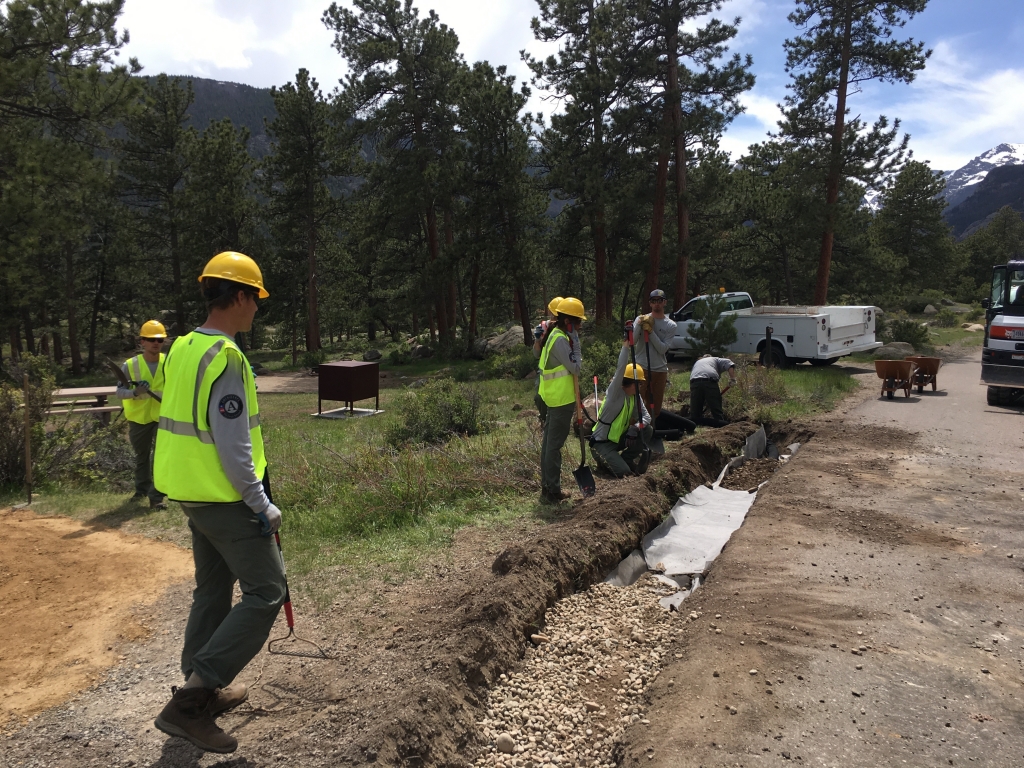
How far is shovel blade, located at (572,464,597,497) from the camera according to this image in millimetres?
6793

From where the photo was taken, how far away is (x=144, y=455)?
293 inches

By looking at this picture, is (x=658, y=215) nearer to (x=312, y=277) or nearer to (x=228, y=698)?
(x=312, y=277)

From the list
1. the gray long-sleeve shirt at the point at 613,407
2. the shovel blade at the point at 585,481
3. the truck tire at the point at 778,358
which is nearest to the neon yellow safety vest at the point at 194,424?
the shovel blade at the point at 585,481

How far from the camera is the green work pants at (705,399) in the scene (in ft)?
35.1

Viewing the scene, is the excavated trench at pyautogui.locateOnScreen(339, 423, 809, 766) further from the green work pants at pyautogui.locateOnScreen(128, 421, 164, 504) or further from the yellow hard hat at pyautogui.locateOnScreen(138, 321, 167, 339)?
the yellow hard hat at pyautogui.locateOnScreen(138, 321, 167, 339)

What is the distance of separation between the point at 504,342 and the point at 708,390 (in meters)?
18.5

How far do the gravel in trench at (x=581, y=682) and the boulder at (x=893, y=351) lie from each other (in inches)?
733

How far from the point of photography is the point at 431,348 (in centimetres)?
3134

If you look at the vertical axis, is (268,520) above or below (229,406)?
below

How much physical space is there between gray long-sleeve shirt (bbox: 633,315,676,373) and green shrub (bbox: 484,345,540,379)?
38.1 feet

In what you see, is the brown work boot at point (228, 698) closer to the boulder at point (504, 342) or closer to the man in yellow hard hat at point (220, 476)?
the man in yellow hard hat at point (220, 476)

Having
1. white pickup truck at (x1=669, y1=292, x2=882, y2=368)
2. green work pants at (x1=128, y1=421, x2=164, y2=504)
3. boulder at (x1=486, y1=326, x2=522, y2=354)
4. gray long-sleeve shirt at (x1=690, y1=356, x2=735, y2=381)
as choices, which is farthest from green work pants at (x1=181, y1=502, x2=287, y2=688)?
boulder at (x1=486, y1=326, x2=522, y2=354)

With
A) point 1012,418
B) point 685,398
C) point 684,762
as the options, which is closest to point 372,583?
point 684,762

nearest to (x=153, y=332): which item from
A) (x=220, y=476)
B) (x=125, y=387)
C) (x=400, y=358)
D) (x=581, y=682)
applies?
(x=125, y=387)
